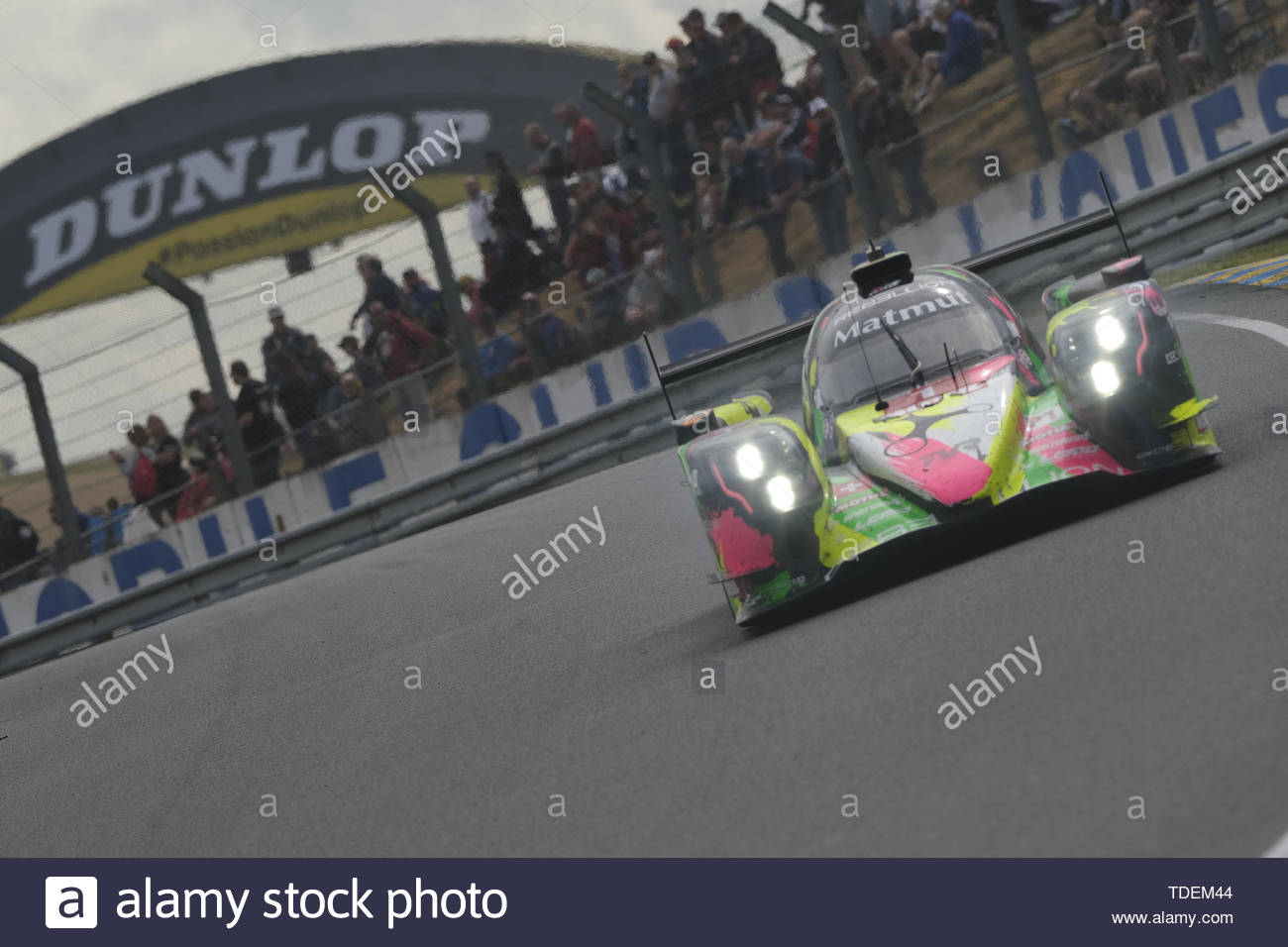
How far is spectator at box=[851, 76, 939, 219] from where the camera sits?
12320 millimetres

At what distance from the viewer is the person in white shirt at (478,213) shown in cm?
1252

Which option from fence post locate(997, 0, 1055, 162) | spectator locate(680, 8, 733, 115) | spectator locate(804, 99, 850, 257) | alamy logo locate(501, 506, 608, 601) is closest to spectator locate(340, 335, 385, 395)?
alamy logo locate(501, 506, 608, 601)

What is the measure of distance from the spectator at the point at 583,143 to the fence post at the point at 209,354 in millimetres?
2838

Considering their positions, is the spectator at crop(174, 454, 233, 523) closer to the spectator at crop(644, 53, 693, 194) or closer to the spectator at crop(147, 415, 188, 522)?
the spectator at crop(147, 415, 188, 522)

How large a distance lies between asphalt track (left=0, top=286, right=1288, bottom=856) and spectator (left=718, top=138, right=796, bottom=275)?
361cm

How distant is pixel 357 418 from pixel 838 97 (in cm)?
407

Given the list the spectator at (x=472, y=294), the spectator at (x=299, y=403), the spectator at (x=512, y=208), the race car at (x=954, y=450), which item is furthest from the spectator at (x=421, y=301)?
the race car at (x=954, y=450)

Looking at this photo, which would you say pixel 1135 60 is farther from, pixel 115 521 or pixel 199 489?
pixel 115 521

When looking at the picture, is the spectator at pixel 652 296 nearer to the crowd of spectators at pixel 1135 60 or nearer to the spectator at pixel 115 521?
the crowd of spectators at pixel 1135 60

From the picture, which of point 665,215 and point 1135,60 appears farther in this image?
point 665,215

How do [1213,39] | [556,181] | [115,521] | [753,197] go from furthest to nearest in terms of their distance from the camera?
[115,521]
[556,181]
[753,197]
[1213,39]

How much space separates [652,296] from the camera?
1259 cm

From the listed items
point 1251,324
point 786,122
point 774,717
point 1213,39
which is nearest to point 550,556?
point 1251,324
